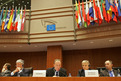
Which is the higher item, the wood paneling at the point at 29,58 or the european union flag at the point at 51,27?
the european union flag at the point at 51,27

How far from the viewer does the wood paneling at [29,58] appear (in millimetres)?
10480

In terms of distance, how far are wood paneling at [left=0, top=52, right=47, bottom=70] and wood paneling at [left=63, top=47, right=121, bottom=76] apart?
1920mm

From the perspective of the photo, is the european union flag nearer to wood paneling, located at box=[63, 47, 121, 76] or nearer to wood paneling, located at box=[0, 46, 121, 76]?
wood paneling, located at box=[0, 46, 121, 76]

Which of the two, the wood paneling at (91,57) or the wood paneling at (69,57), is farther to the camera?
the wood paneling at (91,57)

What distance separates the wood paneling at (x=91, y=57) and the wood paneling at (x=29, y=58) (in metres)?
1.92

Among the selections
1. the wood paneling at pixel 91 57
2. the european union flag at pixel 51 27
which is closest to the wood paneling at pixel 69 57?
the wood paneling at pixel 91 57

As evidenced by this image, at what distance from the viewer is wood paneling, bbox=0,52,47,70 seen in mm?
10480

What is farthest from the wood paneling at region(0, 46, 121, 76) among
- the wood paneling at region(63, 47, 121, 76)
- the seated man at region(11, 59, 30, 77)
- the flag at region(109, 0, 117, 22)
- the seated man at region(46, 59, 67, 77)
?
the seated man at region(11, 59, 30, 77)

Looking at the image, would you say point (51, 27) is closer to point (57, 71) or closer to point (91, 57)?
point (91, 57)

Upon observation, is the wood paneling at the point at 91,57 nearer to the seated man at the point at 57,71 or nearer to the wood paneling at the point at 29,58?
the wood paneling at the point at 29,58

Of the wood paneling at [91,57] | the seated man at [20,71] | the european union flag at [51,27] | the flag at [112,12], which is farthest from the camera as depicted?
the wood paneling at [91,57]

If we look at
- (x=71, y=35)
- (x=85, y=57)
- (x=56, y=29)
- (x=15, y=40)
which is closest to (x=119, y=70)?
(x=71, y=35)

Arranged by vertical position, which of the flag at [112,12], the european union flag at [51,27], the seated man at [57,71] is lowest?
the seated man at [57,71]

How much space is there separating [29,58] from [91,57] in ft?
17.1
